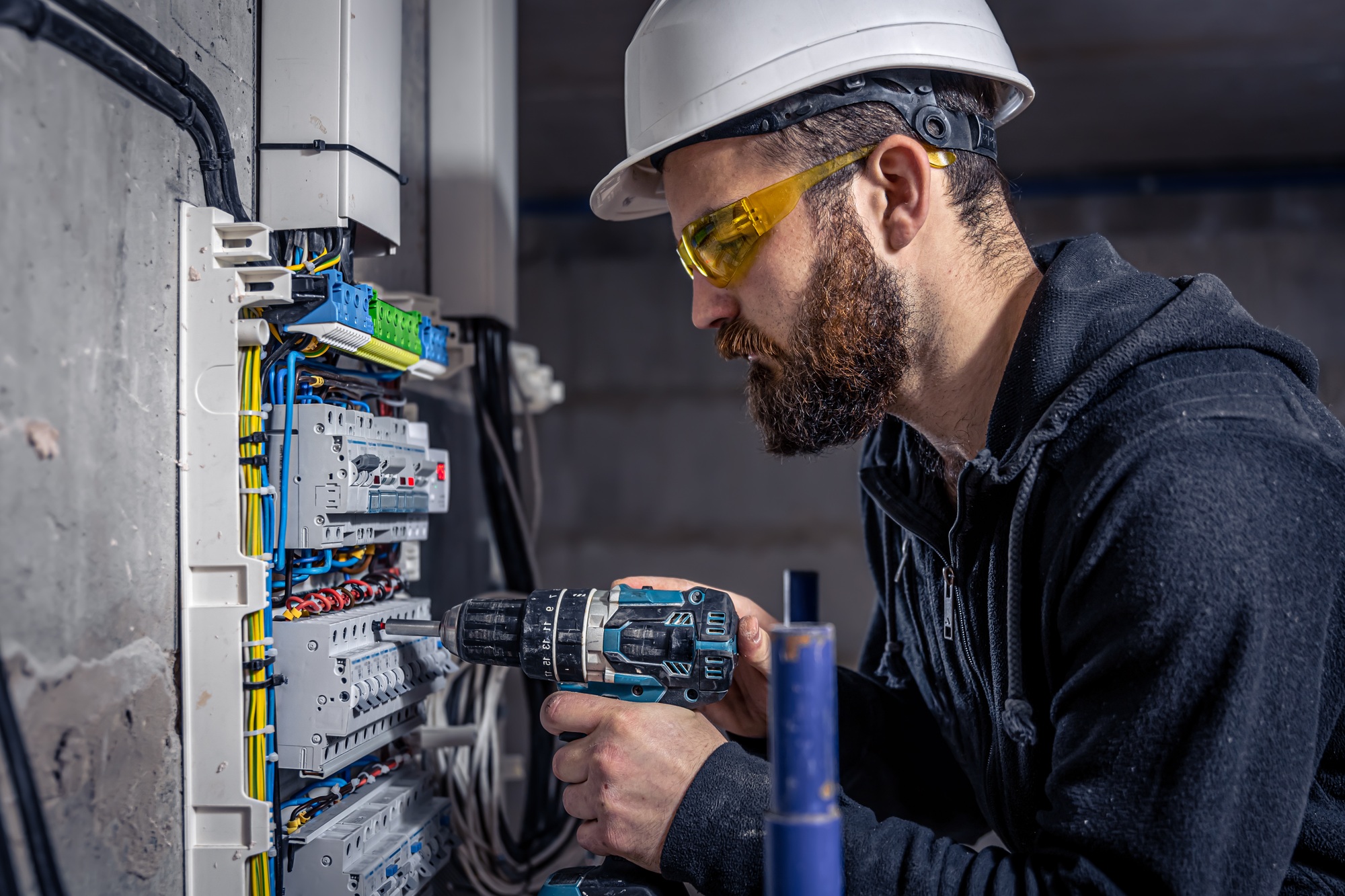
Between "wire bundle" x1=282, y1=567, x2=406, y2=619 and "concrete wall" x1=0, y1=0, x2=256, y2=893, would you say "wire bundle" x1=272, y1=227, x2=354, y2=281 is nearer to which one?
"concrete wall" x1=0, y1=0, x2=256, y2=893

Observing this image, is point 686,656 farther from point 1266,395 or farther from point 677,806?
point 1266,395

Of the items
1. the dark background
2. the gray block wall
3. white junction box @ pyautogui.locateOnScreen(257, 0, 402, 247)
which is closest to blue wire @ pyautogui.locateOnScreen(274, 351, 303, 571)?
white junction box @ pyautogui.locateOnScreen(257, 0, 402, 247)

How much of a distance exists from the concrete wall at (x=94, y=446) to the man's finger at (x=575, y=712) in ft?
1.26

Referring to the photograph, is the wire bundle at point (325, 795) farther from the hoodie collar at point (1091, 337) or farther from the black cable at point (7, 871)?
the hoodie collar at point (1091, 337)

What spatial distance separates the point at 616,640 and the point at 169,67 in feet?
2.49

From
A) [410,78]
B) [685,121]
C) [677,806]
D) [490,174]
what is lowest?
[677,806]

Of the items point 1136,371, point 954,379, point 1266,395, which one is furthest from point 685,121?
point 1266,395

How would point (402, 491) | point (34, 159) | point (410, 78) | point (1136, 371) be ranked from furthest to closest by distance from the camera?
point (410, 78)
point (402, 491)
point (1136, 371)
point (34, 159)

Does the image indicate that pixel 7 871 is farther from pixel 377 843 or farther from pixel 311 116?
pixel 311 116

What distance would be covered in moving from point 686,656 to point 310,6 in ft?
2.97

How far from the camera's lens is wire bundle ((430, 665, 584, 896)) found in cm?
146

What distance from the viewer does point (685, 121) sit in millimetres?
1037

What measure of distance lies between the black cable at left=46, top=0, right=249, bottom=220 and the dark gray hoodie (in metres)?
0.82

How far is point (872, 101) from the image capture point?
1018mm
